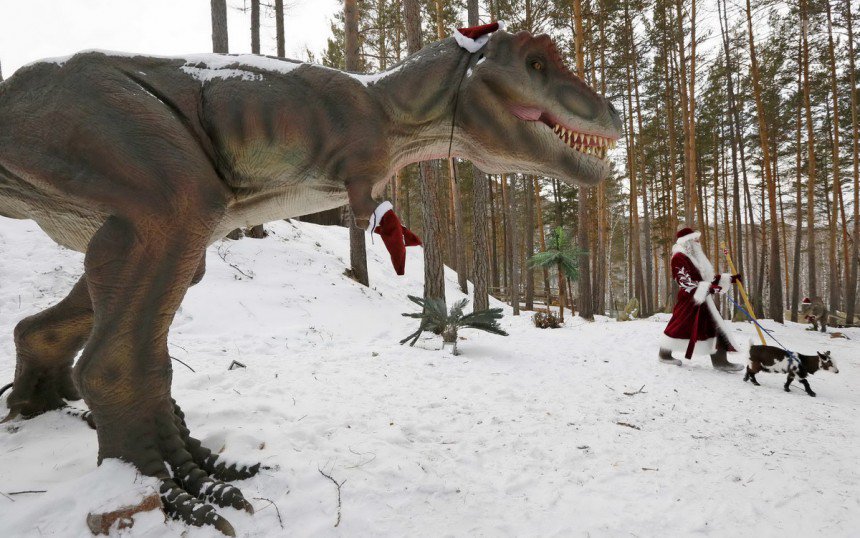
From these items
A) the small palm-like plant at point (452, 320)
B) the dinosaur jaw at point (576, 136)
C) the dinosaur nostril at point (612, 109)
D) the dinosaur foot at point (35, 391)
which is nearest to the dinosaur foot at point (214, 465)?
the dinosaur foot at point (35, 391)

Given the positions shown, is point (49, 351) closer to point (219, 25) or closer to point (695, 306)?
point (695, 306)

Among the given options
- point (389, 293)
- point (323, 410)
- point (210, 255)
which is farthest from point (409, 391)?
point (389, 293)

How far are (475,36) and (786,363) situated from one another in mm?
4600

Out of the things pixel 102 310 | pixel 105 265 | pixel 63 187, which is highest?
pixel 63 187

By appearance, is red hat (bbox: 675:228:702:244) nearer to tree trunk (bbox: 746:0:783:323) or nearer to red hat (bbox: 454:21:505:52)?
red hat (bbox: 454:21:505:52)

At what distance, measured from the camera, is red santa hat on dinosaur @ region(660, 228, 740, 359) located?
5.10 meters

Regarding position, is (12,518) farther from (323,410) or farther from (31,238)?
(31,238)

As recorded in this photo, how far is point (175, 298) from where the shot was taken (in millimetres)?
1521

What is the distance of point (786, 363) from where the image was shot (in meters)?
4.28

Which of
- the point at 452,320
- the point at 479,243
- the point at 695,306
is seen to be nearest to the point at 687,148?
the point at 479,243

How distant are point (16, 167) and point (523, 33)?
1834 mm

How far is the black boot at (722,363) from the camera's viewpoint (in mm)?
5000

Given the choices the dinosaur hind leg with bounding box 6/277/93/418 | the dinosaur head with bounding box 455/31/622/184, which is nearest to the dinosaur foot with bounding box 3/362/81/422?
the dinosaur hind leg with bounding box 6/277/93/418

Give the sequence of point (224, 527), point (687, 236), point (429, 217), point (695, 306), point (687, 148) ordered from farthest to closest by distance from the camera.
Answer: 1. point (687, 148)
2. point (429, 217)
3. point (687, 236)
4. point (695, 306)
5. point (224, 527)
